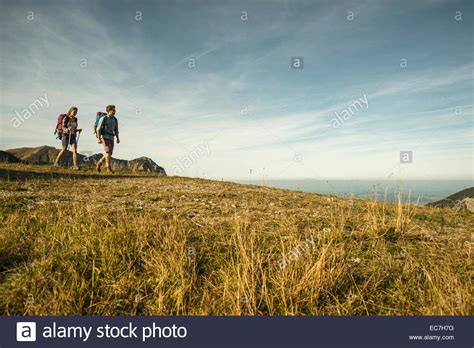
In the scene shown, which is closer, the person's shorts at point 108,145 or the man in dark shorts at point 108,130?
the man in dark shorts at point 108,130

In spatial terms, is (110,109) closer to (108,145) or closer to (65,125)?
(108,145)

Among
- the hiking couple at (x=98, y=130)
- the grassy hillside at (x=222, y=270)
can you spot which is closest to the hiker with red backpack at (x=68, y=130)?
the hiking couple at (x=98, y=130)

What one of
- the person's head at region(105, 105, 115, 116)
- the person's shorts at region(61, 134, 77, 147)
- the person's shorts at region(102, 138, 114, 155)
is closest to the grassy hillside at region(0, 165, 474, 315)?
the person's shorts at region(102, 138, 114, 155)

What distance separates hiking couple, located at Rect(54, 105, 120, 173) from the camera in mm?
13211

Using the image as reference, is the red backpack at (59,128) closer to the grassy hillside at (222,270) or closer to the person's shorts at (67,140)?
the person's shorts at (67,140)

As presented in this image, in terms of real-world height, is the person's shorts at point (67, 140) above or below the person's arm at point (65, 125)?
below

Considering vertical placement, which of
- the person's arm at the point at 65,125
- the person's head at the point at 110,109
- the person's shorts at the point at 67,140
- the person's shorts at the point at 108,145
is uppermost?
the person's head at the point at 110,109

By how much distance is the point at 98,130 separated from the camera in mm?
13078

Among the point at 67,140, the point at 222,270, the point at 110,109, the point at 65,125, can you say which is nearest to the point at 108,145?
the point at 110,109

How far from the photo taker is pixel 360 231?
4.43 m

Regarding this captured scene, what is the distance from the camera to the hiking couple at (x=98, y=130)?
13211 mm

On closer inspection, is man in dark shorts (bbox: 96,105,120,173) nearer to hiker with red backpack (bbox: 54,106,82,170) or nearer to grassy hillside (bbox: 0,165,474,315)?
hiker with red backpack (bbox: 54,106,82,170)

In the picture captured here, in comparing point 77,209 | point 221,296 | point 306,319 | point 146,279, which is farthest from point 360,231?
point 77,209

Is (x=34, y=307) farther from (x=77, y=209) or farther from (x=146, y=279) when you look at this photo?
(x=77, y=209)
